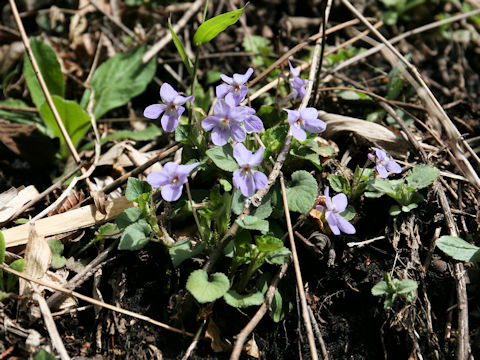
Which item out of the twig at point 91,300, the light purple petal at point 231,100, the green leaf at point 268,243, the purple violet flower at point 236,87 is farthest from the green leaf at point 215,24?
the twig at point 91,300

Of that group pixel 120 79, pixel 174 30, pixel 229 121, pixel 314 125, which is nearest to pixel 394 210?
pixel 314 125

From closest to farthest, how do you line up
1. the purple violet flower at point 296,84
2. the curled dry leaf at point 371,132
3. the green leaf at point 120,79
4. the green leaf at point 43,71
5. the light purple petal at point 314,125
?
the light purple petal at point 314,125
the purple violet flower at point 296,84
the curled dry leaf at point 371,132
the green leaf at point 43,71
the green leaf at point 120,79

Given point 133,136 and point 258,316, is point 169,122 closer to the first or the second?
point 258,316

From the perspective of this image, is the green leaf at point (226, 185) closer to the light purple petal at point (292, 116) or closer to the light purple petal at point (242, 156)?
the light purple petal at point (242, 156)

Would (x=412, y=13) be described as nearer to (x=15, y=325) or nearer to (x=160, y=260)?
(x=160, y=260)

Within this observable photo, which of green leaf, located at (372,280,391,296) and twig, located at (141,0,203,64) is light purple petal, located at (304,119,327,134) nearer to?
green leaf, located at (372,280,391,296)

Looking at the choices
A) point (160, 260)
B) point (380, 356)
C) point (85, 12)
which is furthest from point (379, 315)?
point (85, 12)
